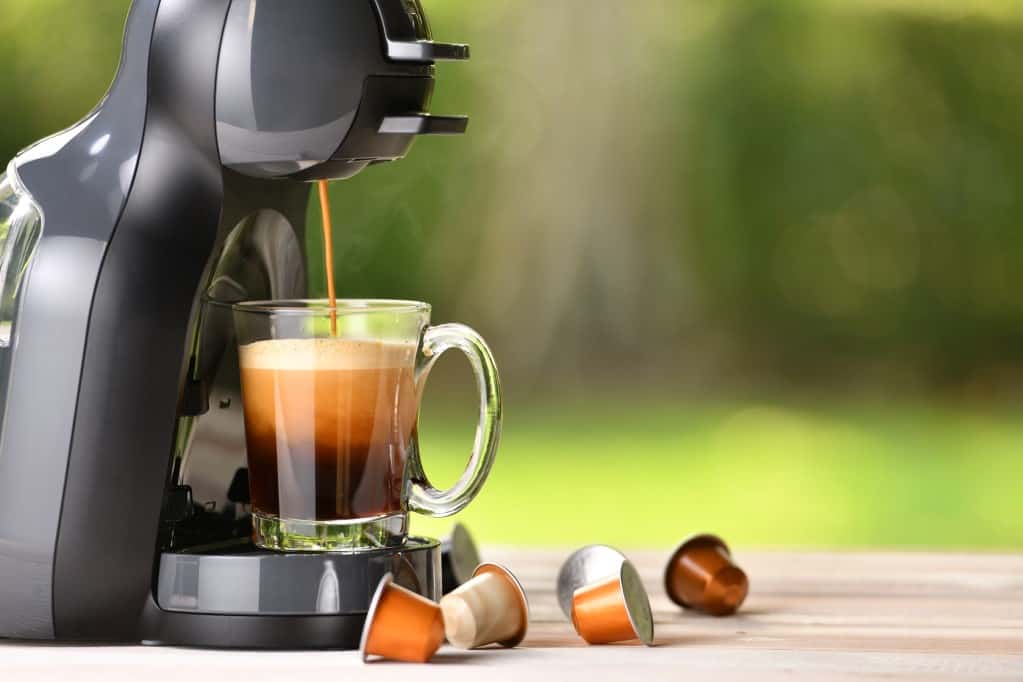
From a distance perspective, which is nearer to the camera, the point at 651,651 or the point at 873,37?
the point at 651,651

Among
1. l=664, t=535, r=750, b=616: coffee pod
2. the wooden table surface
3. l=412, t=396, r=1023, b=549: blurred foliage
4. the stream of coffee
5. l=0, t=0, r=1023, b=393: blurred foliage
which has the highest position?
l=0, t=0, r=1023, b=393: blurred foliage

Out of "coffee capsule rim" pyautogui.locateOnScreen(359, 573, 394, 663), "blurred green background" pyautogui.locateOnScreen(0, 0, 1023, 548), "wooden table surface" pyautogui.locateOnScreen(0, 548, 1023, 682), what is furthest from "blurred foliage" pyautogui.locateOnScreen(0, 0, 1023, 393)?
"coffee capsule rim" pyautogui.locateOnScreen(359, 573, 394, 663)

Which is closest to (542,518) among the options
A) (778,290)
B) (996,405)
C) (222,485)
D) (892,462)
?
(892,462)

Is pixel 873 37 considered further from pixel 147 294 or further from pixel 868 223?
pixel 147 294

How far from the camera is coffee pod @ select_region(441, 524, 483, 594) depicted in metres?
0.97

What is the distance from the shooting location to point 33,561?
79 cm

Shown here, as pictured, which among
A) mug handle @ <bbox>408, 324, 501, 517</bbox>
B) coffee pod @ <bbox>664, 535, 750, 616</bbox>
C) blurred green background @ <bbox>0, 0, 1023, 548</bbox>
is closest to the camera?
mug handle @ <bbox>408, 324, 501, 517</bbox>

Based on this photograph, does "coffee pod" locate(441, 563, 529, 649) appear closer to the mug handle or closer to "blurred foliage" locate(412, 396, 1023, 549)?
the mug handle

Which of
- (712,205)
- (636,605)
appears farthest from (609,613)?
(712,205)

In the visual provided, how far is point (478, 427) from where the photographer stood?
2.74 feet

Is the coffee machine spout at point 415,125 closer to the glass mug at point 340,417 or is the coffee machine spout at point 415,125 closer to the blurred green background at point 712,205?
the glass mug at point 340,417

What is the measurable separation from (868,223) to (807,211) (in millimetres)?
186

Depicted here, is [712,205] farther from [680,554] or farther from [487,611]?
[487,611]

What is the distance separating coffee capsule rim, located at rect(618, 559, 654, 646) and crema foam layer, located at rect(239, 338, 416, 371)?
18cm
